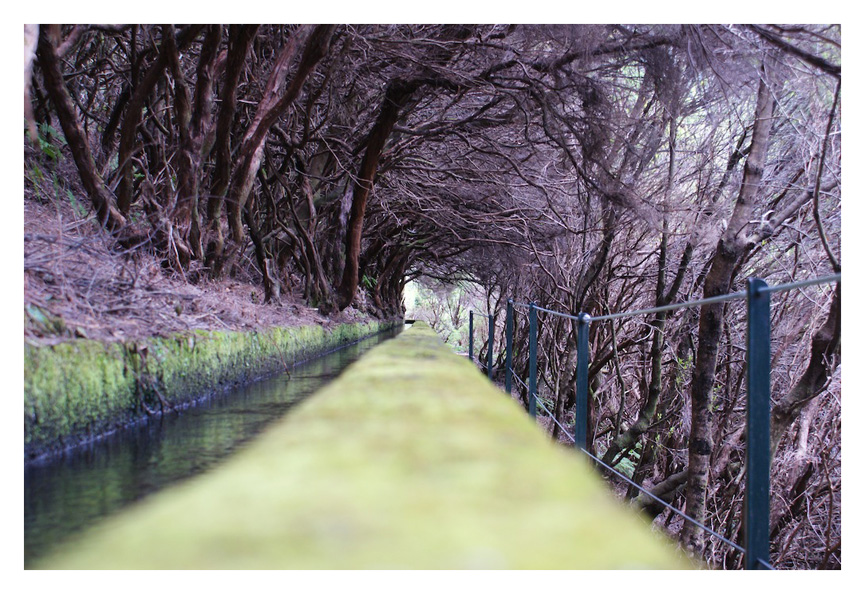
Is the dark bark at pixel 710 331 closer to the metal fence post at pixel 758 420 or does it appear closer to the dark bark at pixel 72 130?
the metal fence post at pixel 758 420

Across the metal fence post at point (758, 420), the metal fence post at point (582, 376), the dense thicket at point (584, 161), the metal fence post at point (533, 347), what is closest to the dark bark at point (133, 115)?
the dense thicket at point (584, 161)

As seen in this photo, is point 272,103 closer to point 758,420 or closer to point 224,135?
point 224,135

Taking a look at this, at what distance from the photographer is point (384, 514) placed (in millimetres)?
1023

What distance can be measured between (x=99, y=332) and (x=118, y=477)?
2.30 feet

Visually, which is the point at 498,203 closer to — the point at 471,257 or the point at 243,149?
the point at 243,149

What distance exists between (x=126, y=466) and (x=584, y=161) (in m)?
5.13

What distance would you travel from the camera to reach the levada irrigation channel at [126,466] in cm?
158

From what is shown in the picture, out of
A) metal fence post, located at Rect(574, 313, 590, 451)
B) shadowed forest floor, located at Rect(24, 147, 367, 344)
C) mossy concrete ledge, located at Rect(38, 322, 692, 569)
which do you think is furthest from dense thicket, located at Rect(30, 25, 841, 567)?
mossy concrete ledge, located at Rect(38, 322, 692, 569)

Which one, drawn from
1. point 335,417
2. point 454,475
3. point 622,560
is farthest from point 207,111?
point 622,560

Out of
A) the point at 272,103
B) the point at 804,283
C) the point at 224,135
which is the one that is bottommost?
the point at 804,283

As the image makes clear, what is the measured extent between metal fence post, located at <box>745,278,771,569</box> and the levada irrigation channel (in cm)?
157

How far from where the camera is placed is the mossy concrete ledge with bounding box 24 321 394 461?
1992mm

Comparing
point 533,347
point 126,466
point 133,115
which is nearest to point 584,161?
point 533,347

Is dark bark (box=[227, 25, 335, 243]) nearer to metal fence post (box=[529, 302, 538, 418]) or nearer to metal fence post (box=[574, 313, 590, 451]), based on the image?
metal fence post (box=[529, 302, 538, 418])
